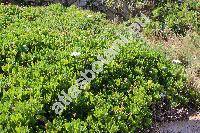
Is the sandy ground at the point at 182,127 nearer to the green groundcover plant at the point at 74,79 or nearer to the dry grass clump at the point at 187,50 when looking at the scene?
the green groundcover plant at the point at 74,79

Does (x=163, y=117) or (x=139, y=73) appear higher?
(x=139, y=73)

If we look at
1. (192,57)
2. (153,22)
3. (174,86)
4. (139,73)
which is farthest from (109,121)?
(153,22)

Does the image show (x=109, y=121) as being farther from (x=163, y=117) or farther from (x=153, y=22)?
(x=153, y=22)

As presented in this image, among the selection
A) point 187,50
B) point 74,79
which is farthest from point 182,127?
point 187,50

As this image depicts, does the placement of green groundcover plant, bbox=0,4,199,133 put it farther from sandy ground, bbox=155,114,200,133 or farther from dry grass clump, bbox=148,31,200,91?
dry grass clump, bbox=148,31,200,91

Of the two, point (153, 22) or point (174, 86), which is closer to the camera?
point (174, 86)

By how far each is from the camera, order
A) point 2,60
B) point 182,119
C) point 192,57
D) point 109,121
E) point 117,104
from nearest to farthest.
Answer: point 109,121
point 117,104
point 2,60
point 182,119
point 192,57

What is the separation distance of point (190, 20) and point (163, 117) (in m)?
4.33

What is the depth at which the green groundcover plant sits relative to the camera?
4738 mm

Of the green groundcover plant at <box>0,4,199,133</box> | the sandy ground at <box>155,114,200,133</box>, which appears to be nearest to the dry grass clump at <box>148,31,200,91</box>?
the sandy ground at <box>155,114,200,133</box>

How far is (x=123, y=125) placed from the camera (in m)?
4.94

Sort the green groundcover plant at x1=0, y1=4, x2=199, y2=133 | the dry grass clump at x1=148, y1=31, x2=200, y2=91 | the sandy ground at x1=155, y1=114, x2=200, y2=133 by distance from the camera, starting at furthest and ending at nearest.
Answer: the dry grass clump at x1=148, y1=31, x2=200, y2=91
the sandy ground at x1=155, y1=114, x2=200, y2=133
the green groundcover plant at x1=0, y1=4, x2=199, y2=133

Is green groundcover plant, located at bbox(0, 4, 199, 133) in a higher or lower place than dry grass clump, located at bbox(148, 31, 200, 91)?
higher

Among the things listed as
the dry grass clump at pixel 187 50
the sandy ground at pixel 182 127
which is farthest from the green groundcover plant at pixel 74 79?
the dry grass clump at pixel 187 50
